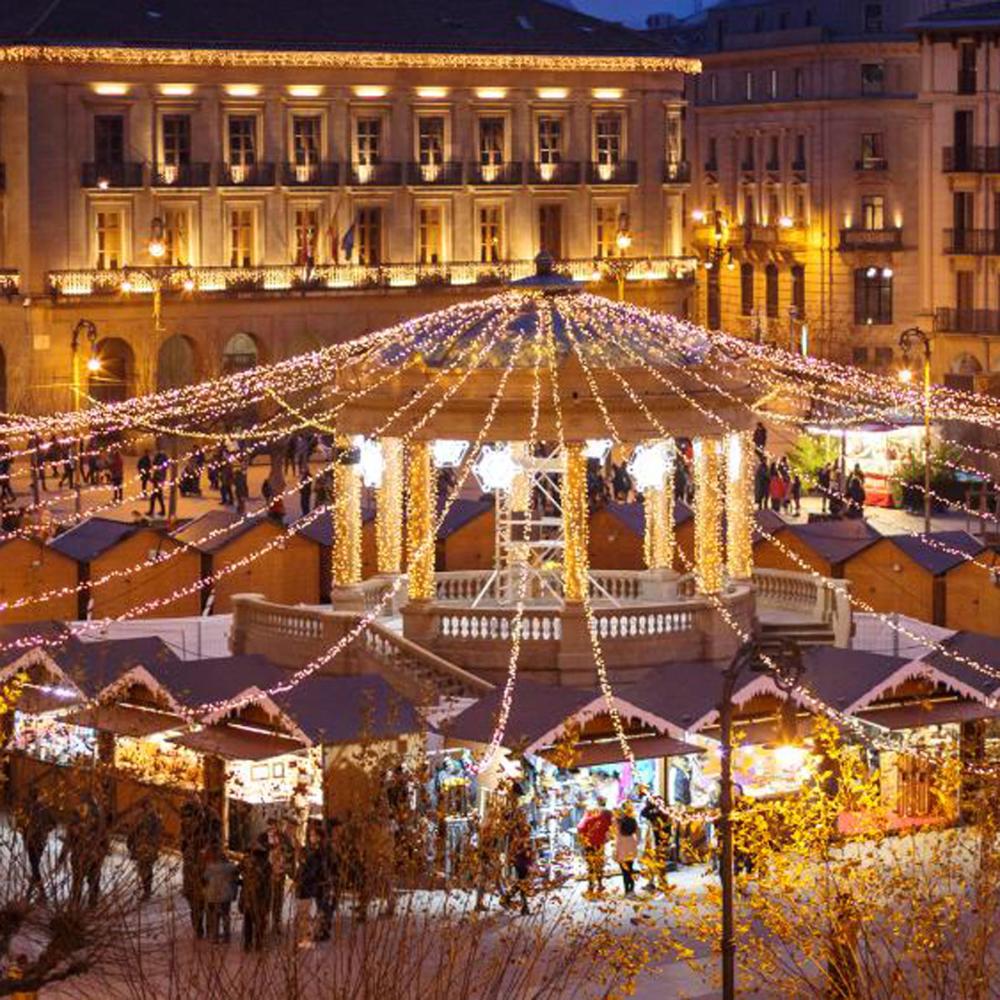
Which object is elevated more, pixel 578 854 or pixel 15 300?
pixel 15 300

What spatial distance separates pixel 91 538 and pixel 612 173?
42.6 metres

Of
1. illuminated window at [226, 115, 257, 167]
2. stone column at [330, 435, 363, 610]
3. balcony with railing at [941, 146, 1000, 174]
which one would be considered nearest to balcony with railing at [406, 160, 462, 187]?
illuminated window at [226, 115, 257, 167]

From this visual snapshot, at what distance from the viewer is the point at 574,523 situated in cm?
4116

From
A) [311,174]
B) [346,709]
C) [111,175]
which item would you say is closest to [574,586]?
[346,709]

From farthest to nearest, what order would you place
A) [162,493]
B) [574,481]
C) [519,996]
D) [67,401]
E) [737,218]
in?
1. [737,218]
2. [67,401]
3. [162,493]
4. [574,481]
5. [519,996]

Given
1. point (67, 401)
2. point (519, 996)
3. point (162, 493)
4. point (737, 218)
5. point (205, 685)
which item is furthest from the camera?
point (737, 218)

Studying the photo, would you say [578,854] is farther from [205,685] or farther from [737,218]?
[737,218]

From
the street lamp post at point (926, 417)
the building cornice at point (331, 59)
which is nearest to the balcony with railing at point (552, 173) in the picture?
the building cornice at point (331, 59)

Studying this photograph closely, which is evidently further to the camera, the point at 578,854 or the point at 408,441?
the point at 408,441

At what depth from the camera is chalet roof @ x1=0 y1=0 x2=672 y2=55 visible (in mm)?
83188

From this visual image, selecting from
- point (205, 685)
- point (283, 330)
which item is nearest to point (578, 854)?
point (205, 685)

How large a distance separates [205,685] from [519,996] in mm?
10088

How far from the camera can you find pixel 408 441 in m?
42.3

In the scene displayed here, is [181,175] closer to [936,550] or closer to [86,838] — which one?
[936,550]
